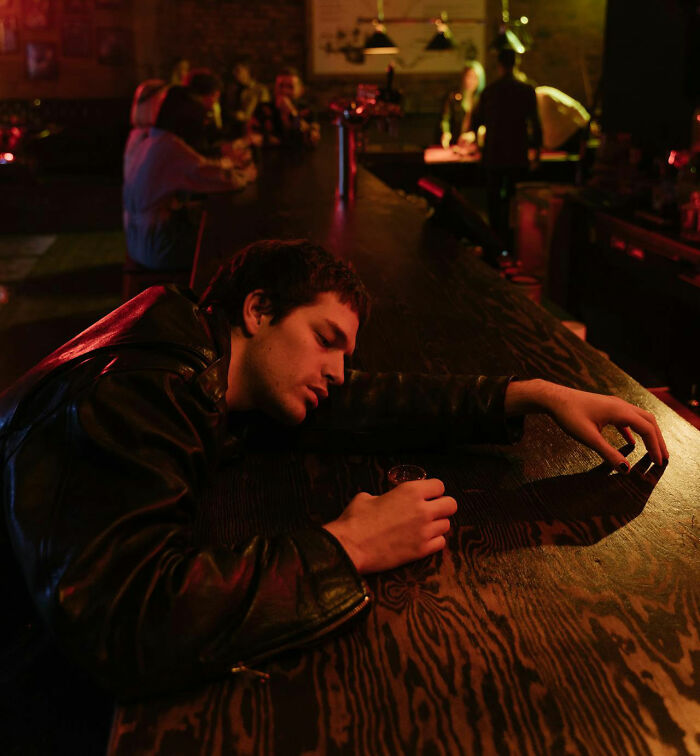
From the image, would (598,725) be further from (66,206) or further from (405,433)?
(66,206)

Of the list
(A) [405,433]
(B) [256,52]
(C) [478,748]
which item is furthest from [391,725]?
(B) [256,52]

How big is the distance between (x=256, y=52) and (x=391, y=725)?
35.0ft

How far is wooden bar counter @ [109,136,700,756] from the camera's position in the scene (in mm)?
844

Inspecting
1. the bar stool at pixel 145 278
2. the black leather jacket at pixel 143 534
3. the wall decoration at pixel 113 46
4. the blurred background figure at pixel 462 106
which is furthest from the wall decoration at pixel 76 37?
the black leather jacket at pixel 143 534

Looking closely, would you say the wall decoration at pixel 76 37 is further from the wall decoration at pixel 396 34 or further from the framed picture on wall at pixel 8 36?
the wall decoration at pixel 396 34

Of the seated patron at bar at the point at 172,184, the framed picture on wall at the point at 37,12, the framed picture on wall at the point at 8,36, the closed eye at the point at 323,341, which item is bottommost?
the seated patron at bar at the point at 172,184

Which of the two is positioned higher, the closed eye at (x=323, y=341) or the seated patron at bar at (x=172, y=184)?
the closed eye at (x=323, y=341)

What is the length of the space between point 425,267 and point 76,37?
29.1 ft

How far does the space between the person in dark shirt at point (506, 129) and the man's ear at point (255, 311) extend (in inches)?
232

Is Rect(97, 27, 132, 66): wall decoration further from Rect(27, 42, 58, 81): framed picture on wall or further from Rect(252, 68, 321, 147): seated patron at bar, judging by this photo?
Rect(252, 68, 321, 147): seated patron at bar

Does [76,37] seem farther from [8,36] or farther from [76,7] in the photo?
[8,36]

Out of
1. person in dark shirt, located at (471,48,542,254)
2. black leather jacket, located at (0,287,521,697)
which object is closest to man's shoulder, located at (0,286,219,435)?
black leather jacket, located at (0,287,521,697)

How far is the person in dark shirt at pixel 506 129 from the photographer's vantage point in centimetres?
710

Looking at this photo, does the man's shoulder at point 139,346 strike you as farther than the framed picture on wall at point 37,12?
No
